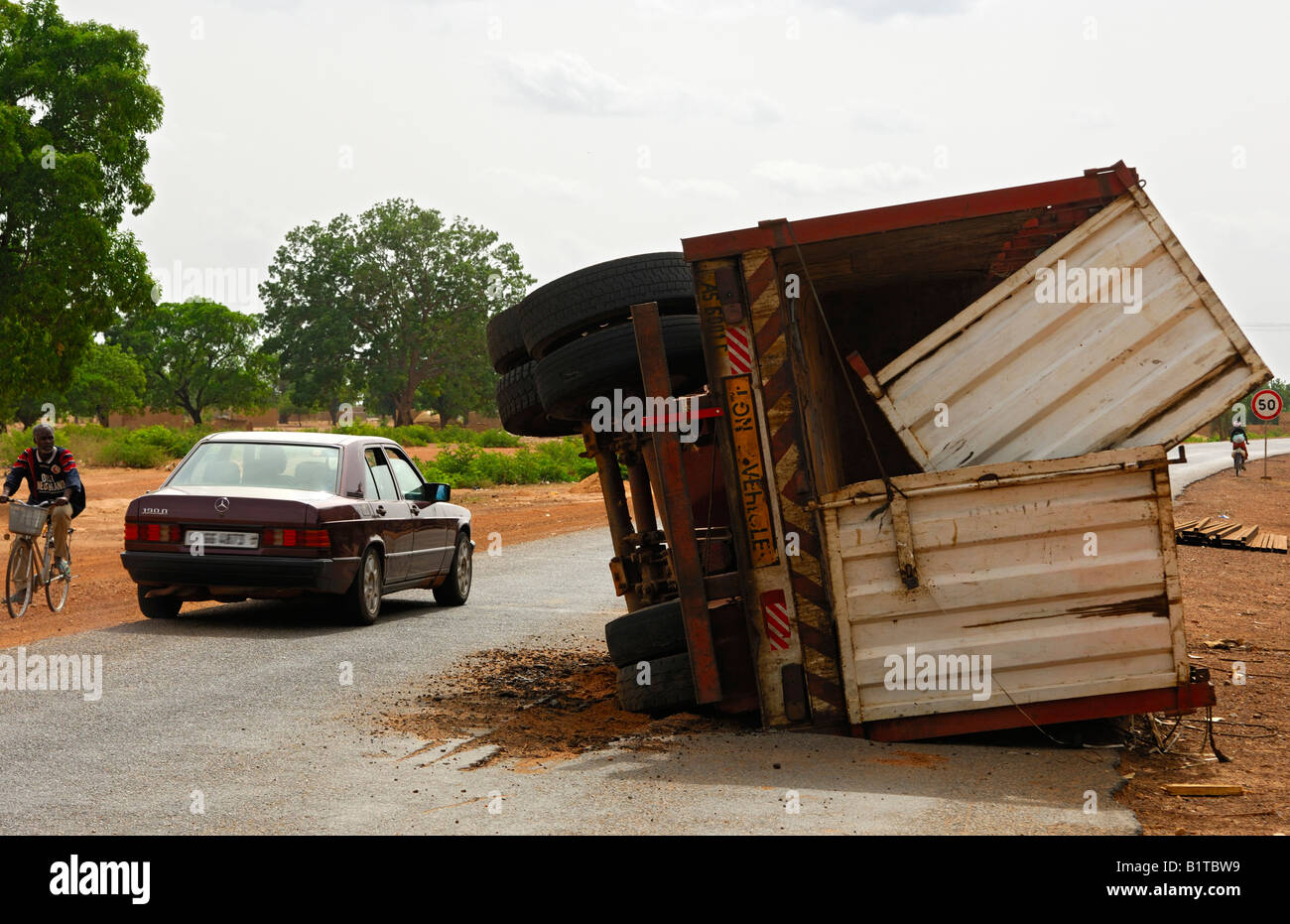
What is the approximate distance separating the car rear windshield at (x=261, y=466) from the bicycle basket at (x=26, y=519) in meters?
1.64

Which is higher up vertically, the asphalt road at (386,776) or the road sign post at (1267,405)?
the road sign post at (1267,405)

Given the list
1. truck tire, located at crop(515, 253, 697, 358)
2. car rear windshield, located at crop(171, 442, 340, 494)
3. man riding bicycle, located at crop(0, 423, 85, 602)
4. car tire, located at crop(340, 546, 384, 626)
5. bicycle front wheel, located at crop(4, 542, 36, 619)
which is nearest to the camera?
truck tire, located at crop(515, 253, 697, 358)

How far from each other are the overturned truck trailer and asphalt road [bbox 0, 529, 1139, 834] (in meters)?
0.39

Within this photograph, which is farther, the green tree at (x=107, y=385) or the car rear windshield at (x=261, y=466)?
the green tree at (x=107, y=385)

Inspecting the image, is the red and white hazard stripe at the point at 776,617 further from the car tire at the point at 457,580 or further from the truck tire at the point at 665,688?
the car tire at the point at 457,580

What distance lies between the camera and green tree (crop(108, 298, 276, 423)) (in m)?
79.6

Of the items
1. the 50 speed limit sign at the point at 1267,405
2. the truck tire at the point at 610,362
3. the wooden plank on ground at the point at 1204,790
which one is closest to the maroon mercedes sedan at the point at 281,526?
the truck tire at the point at 610,362

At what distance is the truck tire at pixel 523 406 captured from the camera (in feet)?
29.8

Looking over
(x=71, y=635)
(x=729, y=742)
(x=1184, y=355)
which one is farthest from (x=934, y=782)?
(x=71, y=635)

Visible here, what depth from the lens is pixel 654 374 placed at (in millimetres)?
7250

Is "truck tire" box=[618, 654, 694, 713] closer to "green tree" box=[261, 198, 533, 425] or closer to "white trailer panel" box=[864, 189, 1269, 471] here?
"white trailer panel" box=[864, 189, 1269, 471]

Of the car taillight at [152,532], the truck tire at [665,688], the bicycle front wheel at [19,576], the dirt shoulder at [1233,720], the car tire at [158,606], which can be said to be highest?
the car taillight at [152,532]

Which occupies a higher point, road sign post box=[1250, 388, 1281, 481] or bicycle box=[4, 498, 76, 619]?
road sign post box=[1250, 388, 1281, 481]

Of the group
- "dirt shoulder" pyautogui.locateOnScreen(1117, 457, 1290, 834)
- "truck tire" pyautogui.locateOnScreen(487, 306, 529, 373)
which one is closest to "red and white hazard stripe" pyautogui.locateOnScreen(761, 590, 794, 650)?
"dirt shoulder" pyautogui.locateOnScreen(1117, 457, 1290, 834)
